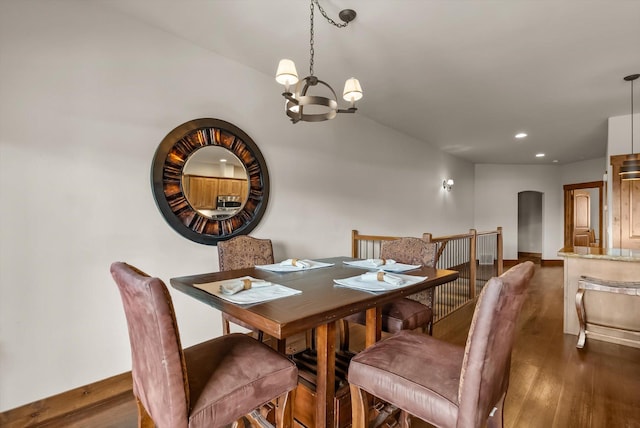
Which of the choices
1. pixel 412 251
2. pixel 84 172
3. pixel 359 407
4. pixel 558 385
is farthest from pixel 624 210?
pixel 84 172

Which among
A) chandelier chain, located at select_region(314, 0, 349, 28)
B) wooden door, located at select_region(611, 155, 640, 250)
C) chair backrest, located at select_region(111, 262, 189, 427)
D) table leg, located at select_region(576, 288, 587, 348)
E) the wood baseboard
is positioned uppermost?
chandelier chain, located at select_region(314, 0, 349, 28)

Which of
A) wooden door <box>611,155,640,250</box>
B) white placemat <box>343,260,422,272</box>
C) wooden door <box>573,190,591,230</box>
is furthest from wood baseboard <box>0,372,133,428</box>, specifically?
wooden door <box>573,190,591,230</box>

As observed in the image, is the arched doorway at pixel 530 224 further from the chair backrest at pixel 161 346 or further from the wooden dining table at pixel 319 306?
the chair backrest at pixel 161 346

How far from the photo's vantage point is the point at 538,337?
3.11 meters

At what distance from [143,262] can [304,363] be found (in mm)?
1457

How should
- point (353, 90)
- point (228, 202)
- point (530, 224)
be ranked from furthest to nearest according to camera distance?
1. point (530, 224)
2. point (228, 202)
3. point (353, 90)

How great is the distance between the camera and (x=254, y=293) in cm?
136

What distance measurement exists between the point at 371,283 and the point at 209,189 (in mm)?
1812

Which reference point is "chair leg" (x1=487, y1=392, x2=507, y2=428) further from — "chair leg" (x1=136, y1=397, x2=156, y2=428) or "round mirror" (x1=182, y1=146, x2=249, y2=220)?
"round mirror" (x1=182, y1=146, x2=249, y2=220)

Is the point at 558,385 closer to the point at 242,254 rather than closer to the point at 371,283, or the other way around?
the point at 371,283

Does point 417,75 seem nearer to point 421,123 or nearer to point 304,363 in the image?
point 421,123

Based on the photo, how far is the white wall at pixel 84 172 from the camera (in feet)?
6.17

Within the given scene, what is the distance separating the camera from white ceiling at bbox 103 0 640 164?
85.5 inches

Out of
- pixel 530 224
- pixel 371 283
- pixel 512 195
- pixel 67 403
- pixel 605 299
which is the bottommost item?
pixel 67 403
